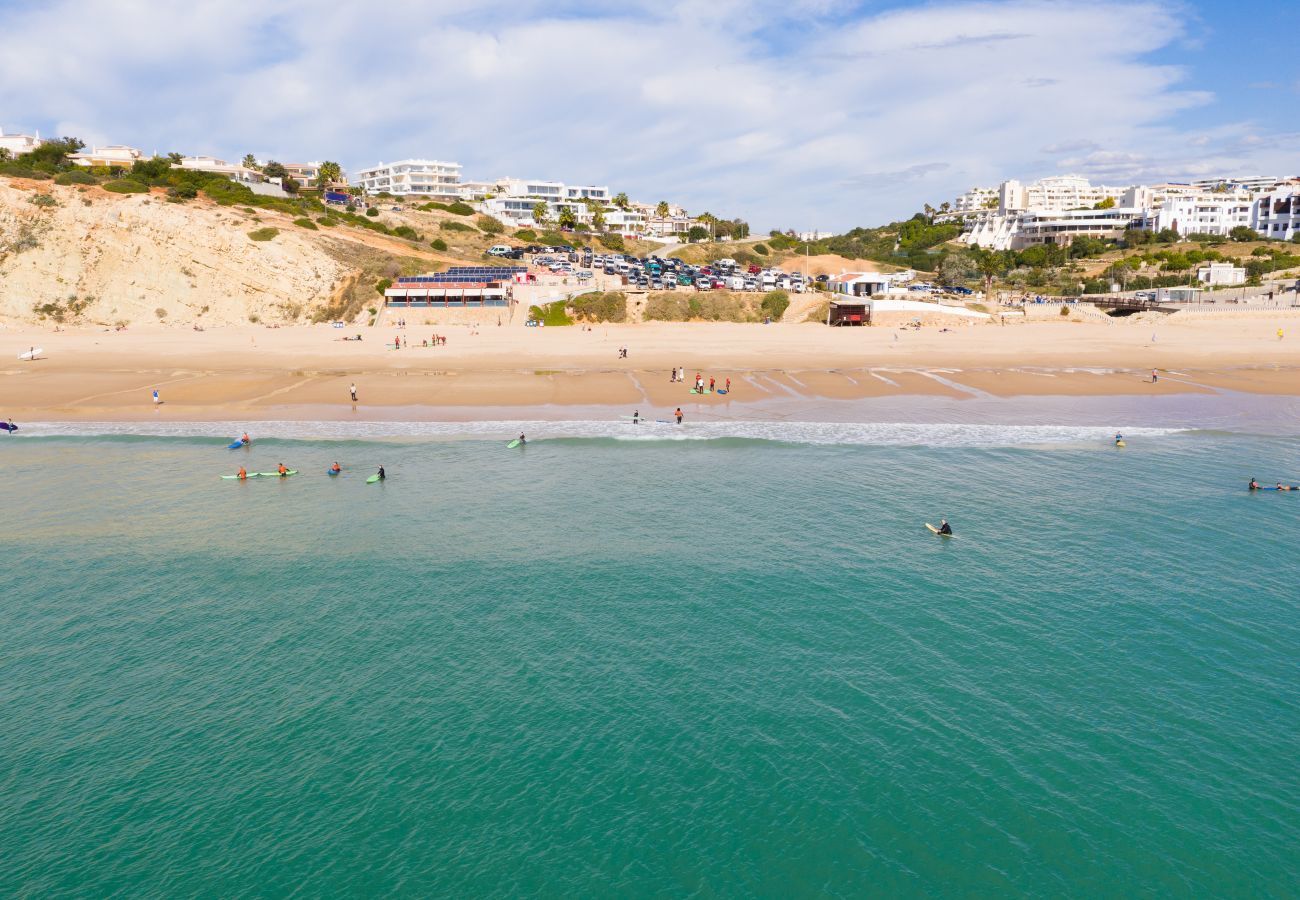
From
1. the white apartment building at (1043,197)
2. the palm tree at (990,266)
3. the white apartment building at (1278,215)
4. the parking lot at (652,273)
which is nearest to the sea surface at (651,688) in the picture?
the parking lot at (652,273)

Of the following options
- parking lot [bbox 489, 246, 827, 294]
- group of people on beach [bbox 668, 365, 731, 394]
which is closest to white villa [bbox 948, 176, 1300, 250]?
parking lot [bbox 489, 246, 827, 294]

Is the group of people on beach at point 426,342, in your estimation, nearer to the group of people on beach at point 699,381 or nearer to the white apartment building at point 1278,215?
the group of people on beach at point 699,381

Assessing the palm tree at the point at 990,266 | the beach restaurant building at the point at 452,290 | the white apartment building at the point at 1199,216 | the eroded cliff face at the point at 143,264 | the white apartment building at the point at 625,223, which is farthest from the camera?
the white apartment building at the point at 625,223

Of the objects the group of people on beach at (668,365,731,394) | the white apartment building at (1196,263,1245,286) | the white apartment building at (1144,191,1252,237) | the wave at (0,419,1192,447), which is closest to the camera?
the wave at (0,419,1192,447)

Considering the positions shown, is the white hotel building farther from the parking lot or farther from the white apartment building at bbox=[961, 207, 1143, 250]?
the white apartment building at bbox=[961, 207, 1143, 250]

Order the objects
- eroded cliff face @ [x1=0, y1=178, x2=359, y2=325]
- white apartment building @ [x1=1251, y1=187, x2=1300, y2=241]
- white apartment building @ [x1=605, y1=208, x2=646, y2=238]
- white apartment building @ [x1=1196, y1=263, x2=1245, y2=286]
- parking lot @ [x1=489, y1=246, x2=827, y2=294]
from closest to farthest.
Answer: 1. eroded cliff face @ [x1=0, y1=178, x2=359, y2=325]
2. parking lot @ [x1=489, y1=246, x2=827, y2=294]
3. white apartment building @ [x1=1196, y1=263, x2=1245, y2=286]
4. white apartment building @ [x1=1251, y1=187, x2=1300, y2=241]
5. white apartment building @ [x1=605, y1=208, x2=646, y2=238]

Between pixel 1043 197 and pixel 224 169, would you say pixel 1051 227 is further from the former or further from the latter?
pixel 224 169
